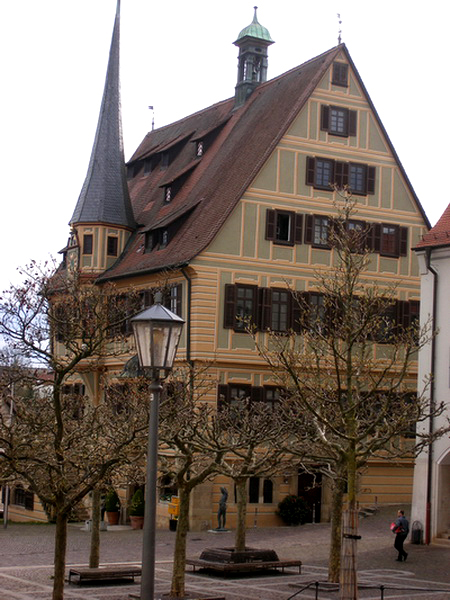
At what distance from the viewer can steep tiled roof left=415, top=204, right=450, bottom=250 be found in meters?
34.2

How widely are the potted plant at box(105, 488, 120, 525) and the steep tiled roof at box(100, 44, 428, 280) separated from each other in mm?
8999

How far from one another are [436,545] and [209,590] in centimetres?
1069

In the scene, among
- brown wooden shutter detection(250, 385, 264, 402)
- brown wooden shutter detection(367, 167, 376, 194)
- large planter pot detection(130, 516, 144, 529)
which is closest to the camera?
brown wooden shutter detection(250, 385, 264, 402)

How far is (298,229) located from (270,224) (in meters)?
1.26

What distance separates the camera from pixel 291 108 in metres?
41.5

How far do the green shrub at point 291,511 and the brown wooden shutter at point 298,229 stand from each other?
9.89 metres

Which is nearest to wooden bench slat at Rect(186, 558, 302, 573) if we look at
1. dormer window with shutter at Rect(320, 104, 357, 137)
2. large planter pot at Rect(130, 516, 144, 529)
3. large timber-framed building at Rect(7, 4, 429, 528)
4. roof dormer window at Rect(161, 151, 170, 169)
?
large timber-framed building at Rect(7, 4, 429, 528)

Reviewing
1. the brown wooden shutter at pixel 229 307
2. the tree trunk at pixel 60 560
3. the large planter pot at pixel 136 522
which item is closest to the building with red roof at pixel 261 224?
the brown wooden shutter at pixel 229 307

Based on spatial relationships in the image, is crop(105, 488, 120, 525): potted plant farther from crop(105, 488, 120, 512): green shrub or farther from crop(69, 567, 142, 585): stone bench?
crop(69, 567, 142, 585): stone bench

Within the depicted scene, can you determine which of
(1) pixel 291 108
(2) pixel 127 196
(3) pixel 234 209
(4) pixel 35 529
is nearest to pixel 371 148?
(1) pixel 291 108

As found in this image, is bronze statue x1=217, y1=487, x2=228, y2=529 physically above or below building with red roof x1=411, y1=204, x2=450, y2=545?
below

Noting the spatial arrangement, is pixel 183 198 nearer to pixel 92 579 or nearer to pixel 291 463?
pixel 291 463

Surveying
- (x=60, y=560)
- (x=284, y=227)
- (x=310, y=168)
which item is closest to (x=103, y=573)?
(x=60, y=560)

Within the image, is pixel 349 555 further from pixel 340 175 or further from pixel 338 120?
pixel 338 120
